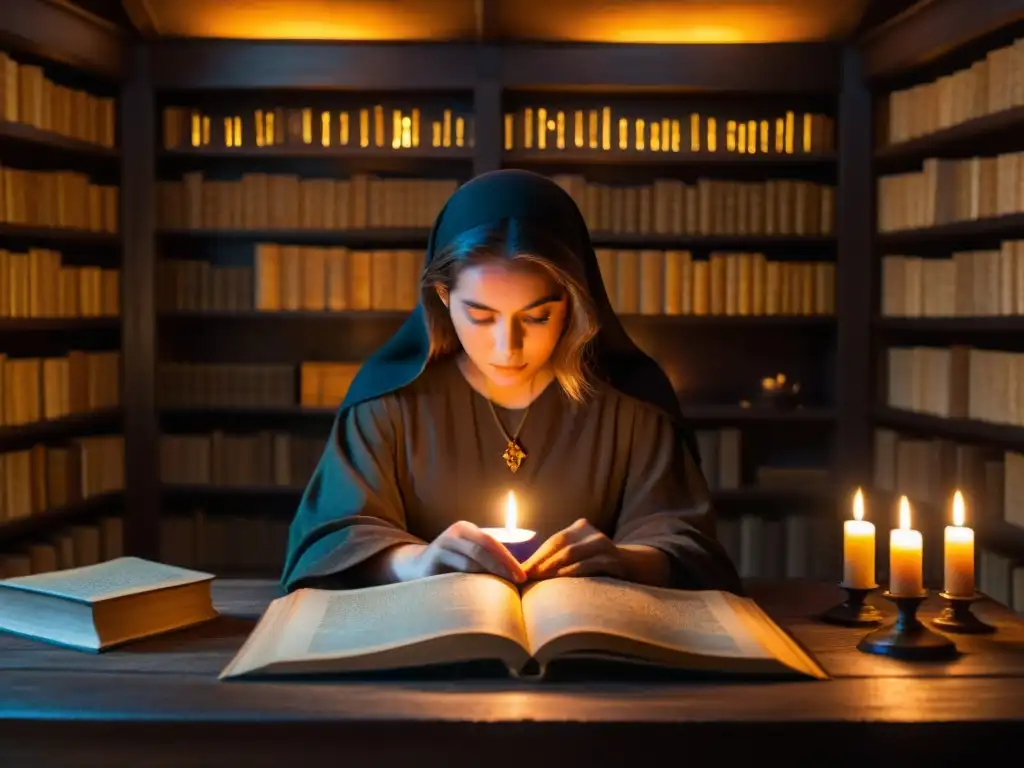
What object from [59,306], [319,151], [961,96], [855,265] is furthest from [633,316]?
[59,306]

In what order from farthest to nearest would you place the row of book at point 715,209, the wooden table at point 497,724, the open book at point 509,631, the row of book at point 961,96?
the row of book at point 715,209 < the row of book at point 961,96 < the open book at point 509,631 < the wooden table at point 497,724

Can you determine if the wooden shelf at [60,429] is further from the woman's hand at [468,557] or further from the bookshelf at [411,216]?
the woman's hand at [468,557]

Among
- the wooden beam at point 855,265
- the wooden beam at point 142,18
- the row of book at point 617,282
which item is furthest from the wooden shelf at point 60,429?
the wooden beam at point 855,265

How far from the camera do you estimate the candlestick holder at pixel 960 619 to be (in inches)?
66.9

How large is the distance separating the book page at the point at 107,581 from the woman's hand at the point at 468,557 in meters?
0.29

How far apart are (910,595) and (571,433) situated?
704 mm

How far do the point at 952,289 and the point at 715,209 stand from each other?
953mm

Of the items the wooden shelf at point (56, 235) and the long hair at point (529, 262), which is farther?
the wooden shelf at point (56, 235)

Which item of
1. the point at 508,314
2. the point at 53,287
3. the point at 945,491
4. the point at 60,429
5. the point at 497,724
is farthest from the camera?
the point at 60,429

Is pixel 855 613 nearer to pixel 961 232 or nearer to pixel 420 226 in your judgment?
pixel 961 232

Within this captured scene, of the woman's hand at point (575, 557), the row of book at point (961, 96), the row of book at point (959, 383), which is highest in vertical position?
the row of book at point (961, 96)

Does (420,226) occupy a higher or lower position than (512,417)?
higher

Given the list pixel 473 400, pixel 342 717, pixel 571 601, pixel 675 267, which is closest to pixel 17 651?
pixel 342 717

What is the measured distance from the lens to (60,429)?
441 centimetres
